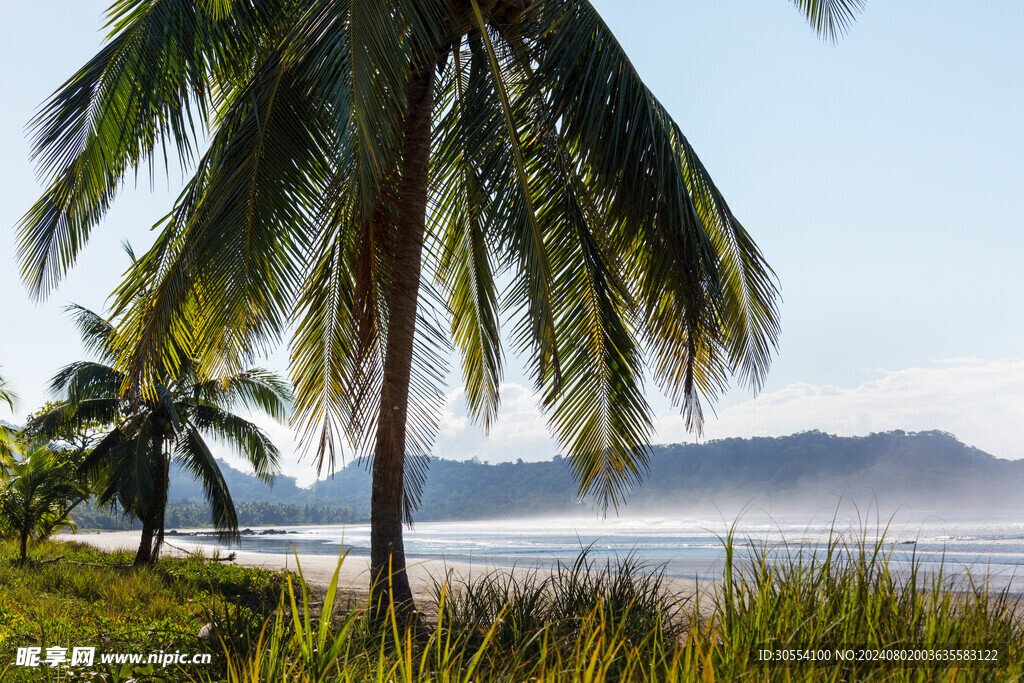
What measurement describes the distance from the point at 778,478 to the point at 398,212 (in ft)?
241

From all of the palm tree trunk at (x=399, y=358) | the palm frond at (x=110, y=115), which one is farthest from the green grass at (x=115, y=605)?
the palm frond at (x=110, y=115)

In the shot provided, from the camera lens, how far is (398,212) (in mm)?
5715

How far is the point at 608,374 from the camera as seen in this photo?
6188mm

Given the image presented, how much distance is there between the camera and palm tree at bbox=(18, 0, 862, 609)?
16.4 feet

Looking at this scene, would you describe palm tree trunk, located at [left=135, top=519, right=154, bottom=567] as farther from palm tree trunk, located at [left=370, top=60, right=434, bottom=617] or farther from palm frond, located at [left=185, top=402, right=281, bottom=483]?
palm tree trunk, located at [left=370, top=60, right=434, bottom=617]

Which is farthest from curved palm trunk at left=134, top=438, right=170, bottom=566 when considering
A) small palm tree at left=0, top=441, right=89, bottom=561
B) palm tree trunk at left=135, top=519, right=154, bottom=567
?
small palm tree at left=0, top=441, right=89, bottom=561

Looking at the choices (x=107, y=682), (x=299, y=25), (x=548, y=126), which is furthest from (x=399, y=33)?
(x=107, y=682)

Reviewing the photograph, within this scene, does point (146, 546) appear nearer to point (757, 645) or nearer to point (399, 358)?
point (399, 358)

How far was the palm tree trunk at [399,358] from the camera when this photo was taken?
550 centimetres

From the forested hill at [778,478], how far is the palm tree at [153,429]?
46858 mm

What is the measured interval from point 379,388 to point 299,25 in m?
2.96

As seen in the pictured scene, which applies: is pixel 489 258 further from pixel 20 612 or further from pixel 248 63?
pixel 20 612

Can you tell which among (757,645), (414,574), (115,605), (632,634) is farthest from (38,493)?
(757,645)

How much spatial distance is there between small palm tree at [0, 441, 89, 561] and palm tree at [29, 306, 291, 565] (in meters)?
0.38
